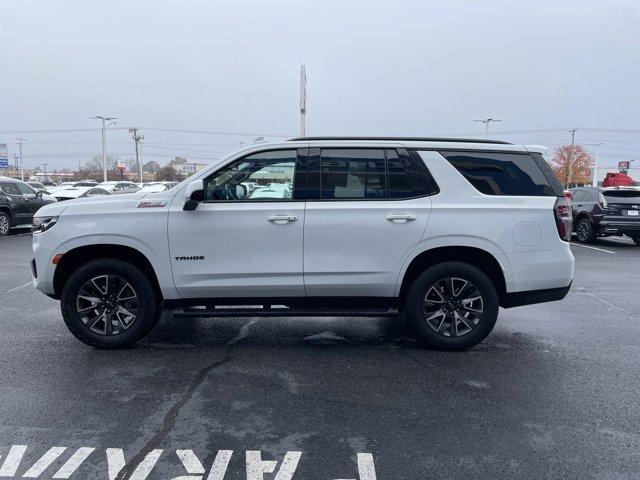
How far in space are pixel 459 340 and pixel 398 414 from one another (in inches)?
60.3

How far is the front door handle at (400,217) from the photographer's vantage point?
4.72m

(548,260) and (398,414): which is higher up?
(548,260)

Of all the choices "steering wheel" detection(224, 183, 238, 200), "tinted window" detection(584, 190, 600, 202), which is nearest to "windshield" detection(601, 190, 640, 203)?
"tinted window" detection(584, 190, 600, 202)

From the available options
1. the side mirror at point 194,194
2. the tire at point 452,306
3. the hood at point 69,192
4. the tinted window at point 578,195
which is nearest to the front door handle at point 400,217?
the tire at point 452,306

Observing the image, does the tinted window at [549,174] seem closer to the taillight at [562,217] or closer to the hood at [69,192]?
the taillight at [562,217]

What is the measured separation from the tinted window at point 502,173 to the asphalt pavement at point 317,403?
62.9 inches

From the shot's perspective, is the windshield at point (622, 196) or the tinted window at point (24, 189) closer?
the windshield at point (622, 196)

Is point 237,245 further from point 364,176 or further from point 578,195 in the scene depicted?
point 578,195

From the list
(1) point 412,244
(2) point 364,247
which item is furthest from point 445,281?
(2) point 364,247

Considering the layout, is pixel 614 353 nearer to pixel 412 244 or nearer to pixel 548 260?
pixel 548 260

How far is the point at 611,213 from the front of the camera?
14.0 m

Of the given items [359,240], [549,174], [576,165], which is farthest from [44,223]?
[576,165]

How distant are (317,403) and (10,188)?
14867mm

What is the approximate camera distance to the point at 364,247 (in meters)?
4.75
